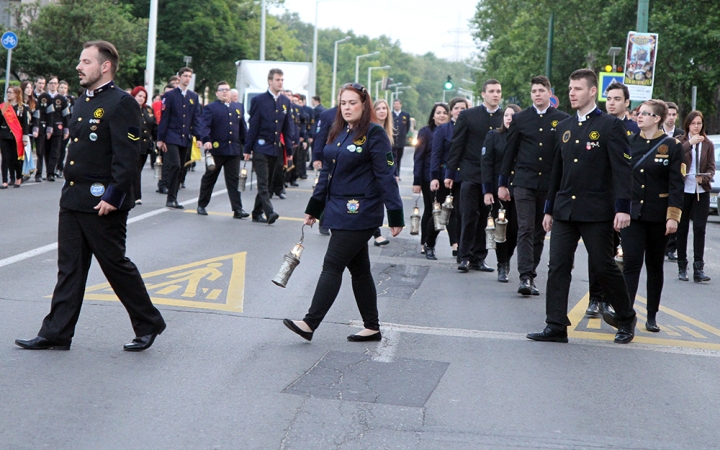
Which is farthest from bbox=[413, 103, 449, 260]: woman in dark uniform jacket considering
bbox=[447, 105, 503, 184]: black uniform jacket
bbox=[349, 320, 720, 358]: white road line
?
bbox=[349, 320, 720, 358]: white road line

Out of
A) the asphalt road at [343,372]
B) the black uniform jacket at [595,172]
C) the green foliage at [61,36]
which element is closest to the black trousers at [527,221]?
the asphalt road at [343,372]

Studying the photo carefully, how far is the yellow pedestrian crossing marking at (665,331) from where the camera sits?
832 cm

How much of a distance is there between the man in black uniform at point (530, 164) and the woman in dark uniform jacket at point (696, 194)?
110 inches

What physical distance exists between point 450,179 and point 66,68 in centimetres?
3117

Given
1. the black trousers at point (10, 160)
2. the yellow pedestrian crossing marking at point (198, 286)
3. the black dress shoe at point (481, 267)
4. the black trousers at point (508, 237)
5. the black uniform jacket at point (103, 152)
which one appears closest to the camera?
the black uniform jacket at point (103, 152)

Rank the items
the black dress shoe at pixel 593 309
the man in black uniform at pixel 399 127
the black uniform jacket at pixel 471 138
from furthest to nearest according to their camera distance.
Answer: the man in black uniform at pixel 399 127 → the black uniform jacket at pixel 471 138 → the black dress shoe at pixel 593 309

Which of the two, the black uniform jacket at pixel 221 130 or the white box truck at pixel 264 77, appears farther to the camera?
the white box truck at pixel 264 77

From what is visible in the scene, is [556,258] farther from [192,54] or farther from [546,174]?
[192,54]

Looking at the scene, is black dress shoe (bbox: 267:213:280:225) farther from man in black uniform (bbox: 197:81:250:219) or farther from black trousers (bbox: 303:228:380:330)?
black trousers (bbox: 303:228:380:330)

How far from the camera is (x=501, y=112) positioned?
11820 mm

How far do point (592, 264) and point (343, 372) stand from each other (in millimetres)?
2452

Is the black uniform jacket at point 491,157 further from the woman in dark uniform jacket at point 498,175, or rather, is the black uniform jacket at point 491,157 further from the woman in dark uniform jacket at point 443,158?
the woman in dark uniform jacket at point 443,158

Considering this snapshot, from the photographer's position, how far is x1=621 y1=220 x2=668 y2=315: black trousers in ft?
28.7

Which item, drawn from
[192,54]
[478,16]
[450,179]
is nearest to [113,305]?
[450,179]
